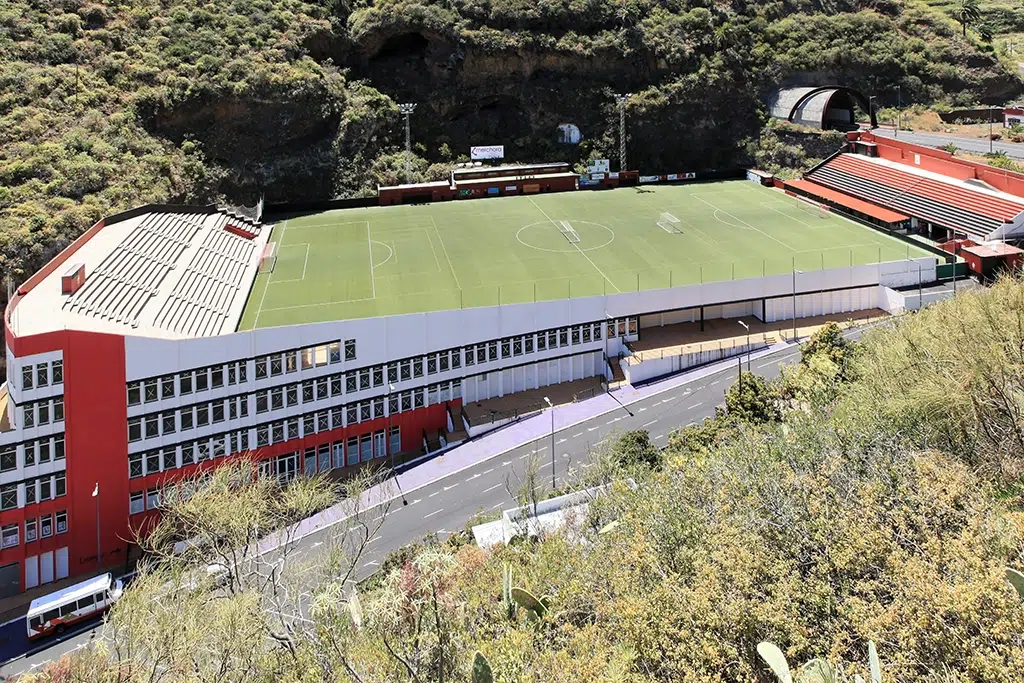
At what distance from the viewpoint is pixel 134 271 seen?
39438 millimetres

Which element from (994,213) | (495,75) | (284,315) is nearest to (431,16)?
(495,75)

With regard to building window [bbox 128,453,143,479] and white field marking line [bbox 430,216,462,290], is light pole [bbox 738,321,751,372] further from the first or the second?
building window [bbox 128,453,143,479]

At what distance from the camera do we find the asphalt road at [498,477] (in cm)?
2867

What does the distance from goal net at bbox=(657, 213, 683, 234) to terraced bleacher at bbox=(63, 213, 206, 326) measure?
35.2 m

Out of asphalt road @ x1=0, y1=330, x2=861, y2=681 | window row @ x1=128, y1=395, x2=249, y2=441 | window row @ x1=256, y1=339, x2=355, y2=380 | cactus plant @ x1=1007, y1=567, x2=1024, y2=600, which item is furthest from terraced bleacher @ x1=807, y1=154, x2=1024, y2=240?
window row @ x1=128, y1=395, x2=249, y2=441

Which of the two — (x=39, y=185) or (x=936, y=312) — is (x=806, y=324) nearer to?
(x=936, y=312)

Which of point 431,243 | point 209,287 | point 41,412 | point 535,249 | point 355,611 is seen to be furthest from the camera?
point 431,243

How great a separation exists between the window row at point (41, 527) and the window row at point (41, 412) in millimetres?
4082

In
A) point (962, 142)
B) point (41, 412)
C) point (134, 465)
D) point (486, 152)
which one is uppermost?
point (486, 152)

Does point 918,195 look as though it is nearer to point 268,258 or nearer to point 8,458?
point 268,258

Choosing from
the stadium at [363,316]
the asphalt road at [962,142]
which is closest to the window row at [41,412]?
the stadium at [363,316]

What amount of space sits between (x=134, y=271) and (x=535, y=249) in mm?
26455

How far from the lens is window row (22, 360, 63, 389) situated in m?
30.0

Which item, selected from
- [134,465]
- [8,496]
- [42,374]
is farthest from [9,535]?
[42,374]
